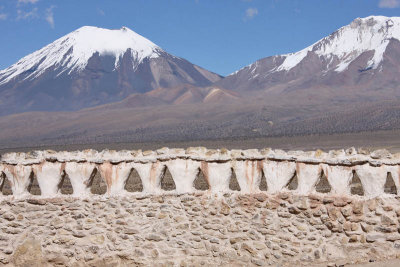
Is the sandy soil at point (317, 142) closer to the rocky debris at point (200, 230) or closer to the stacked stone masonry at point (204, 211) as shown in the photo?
the stacked stone masonry at point (204, 211)

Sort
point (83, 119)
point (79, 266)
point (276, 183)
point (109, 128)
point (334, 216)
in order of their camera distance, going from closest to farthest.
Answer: point (334, 216), point (276, 183), point (79, 266), point (109, 128), point (83, 119)

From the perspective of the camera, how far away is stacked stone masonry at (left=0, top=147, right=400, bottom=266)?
709cm

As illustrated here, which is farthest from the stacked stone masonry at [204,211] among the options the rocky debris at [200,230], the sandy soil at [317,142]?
the sandy soil at [317,142]

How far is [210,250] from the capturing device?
776cm

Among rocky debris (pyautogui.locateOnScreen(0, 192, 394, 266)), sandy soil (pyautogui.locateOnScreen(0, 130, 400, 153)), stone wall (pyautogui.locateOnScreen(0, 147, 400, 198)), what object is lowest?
rocky debris (pyautogui.locateOnScreen(0, 192, 394, 266))

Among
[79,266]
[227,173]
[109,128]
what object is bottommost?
[79,266]

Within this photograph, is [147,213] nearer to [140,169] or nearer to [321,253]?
[140,169]

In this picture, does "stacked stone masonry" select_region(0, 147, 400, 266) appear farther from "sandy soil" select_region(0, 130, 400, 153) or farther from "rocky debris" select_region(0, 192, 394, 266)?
"sandy soil" select_region(0, 130, 400, 153)

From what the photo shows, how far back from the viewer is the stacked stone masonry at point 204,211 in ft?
23.2

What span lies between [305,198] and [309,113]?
100344mm

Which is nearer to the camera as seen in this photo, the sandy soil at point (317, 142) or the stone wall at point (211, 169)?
the stone wall at point (211, 169)

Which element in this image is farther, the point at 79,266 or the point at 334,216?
the point at 79,266

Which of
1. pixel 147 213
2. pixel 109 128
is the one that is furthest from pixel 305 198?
pixel 109 128

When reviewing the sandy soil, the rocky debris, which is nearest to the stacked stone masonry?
the rocky debris
